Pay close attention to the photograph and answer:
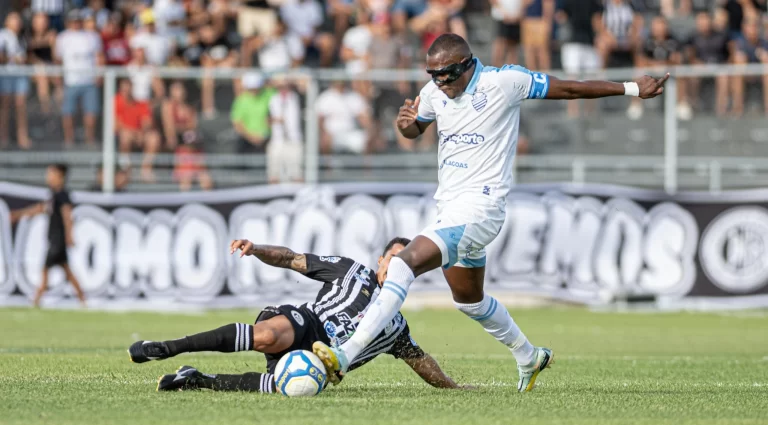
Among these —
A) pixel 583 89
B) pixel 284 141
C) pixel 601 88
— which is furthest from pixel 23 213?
pixel 601 88

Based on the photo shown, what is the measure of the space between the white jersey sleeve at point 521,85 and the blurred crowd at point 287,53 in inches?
459

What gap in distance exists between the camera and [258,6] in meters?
24.3

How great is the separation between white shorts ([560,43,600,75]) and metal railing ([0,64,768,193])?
1.77m

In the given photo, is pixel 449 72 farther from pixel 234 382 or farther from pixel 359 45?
pixel 359 45

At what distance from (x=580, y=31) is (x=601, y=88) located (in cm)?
1530

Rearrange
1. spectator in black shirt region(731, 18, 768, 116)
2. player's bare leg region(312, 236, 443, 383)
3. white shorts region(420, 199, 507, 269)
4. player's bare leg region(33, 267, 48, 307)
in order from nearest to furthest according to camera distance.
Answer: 1. player's bare leg region(312, 236, 443, 383)
2. white shorts region(420, 199, 507, 269)
3. player's bare leg region(33, 267, 48, 307)
4. spectator in black shirt region(731, 18, 768, 116)

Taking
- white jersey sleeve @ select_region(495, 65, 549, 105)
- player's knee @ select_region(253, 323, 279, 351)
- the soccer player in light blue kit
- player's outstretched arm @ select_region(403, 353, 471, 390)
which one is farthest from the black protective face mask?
player's knee @ select_region(253, 323, 279, 351)

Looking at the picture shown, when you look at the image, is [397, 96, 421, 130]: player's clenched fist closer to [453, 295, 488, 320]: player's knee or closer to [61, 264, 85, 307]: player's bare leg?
[453, 295, 488, 320]: player's knee

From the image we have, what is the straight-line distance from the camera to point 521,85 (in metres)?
9.09

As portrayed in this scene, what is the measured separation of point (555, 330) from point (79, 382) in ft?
30.4

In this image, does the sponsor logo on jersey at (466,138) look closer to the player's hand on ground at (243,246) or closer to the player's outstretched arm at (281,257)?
the player's outstretched arm at (281,257)

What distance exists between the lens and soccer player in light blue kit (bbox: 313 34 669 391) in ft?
28.6

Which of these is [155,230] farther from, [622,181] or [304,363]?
[304,363]

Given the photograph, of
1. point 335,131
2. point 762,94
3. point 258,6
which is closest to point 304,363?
point 335,131
